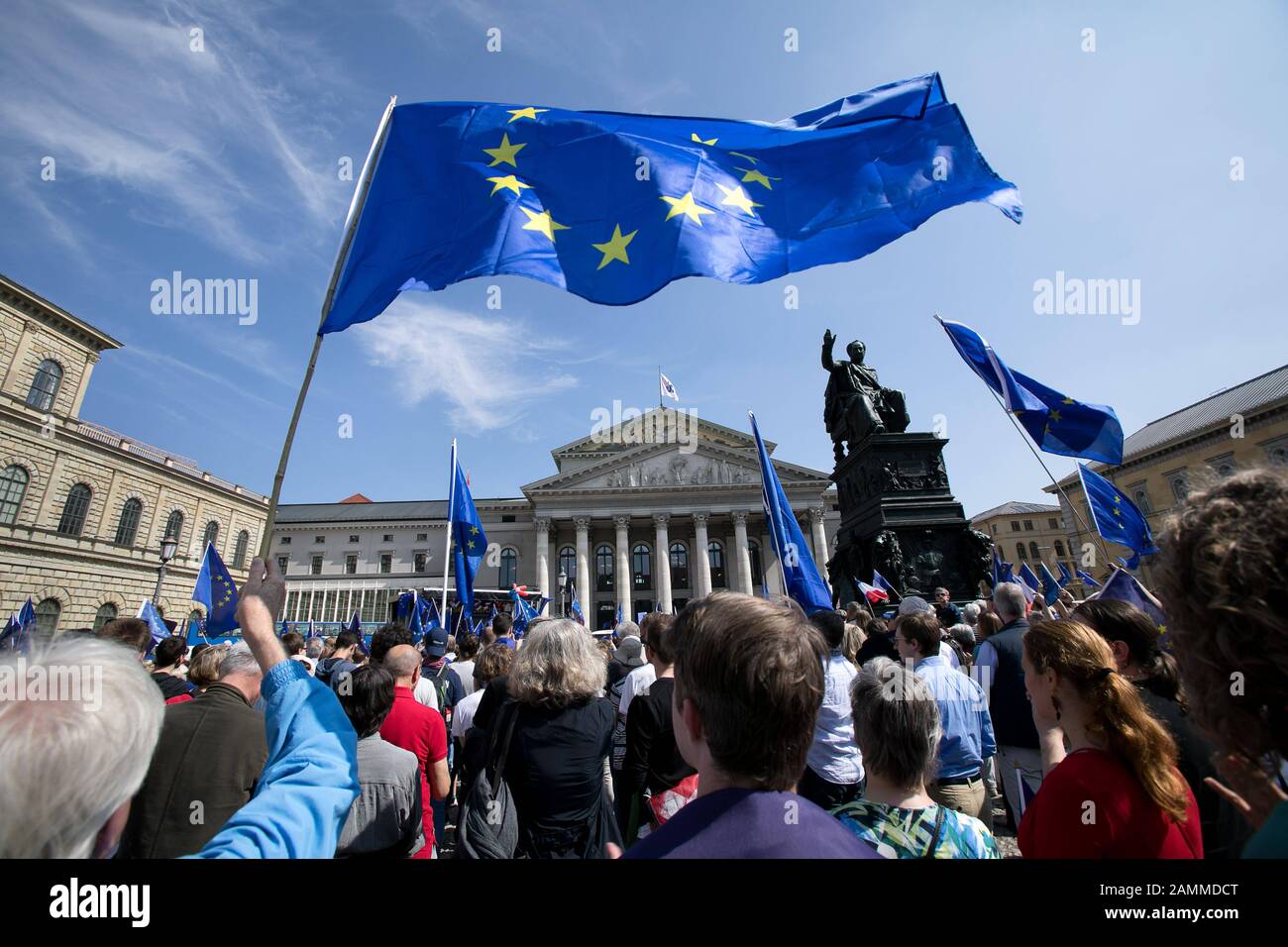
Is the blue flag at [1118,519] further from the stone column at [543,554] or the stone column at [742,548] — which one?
the stone column at [543,554]

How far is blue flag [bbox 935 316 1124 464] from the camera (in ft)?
24.3

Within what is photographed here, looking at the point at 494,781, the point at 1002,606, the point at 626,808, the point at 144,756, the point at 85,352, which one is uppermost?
the point at 85,352

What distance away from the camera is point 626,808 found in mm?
3314

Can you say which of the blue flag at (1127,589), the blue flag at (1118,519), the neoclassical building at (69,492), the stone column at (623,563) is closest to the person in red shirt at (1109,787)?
the blue flag at (1127,589)

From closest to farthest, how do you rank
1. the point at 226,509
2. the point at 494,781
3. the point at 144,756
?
the point at 144,756
the point at 494,781
the point at 226,509

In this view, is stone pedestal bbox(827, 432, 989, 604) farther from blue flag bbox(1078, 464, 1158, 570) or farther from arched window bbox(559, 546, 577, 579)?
arched window bbox(559, 546, 577, 579)

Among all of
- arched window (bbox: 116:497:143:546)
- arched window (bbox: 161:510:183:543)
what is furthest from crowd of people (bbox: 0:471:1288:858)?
arched window (bbox: 161:510:183:543)

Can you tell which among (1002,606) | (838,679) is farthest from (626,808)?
(1002,606)

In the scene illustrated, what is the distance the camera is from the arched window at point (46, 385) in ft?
91.7

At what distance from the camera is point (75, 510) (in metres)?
30.2

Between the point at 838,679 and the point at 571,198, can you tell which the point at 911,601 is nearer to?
the point at 838,679

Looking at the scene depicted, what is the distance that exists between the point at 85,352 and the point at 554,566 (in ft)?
115

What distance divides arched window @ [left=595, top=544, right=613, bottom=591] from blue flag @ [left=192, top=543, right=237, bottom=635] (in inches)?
1554

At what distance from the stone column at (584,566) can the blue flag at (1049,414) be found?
42350 mm
